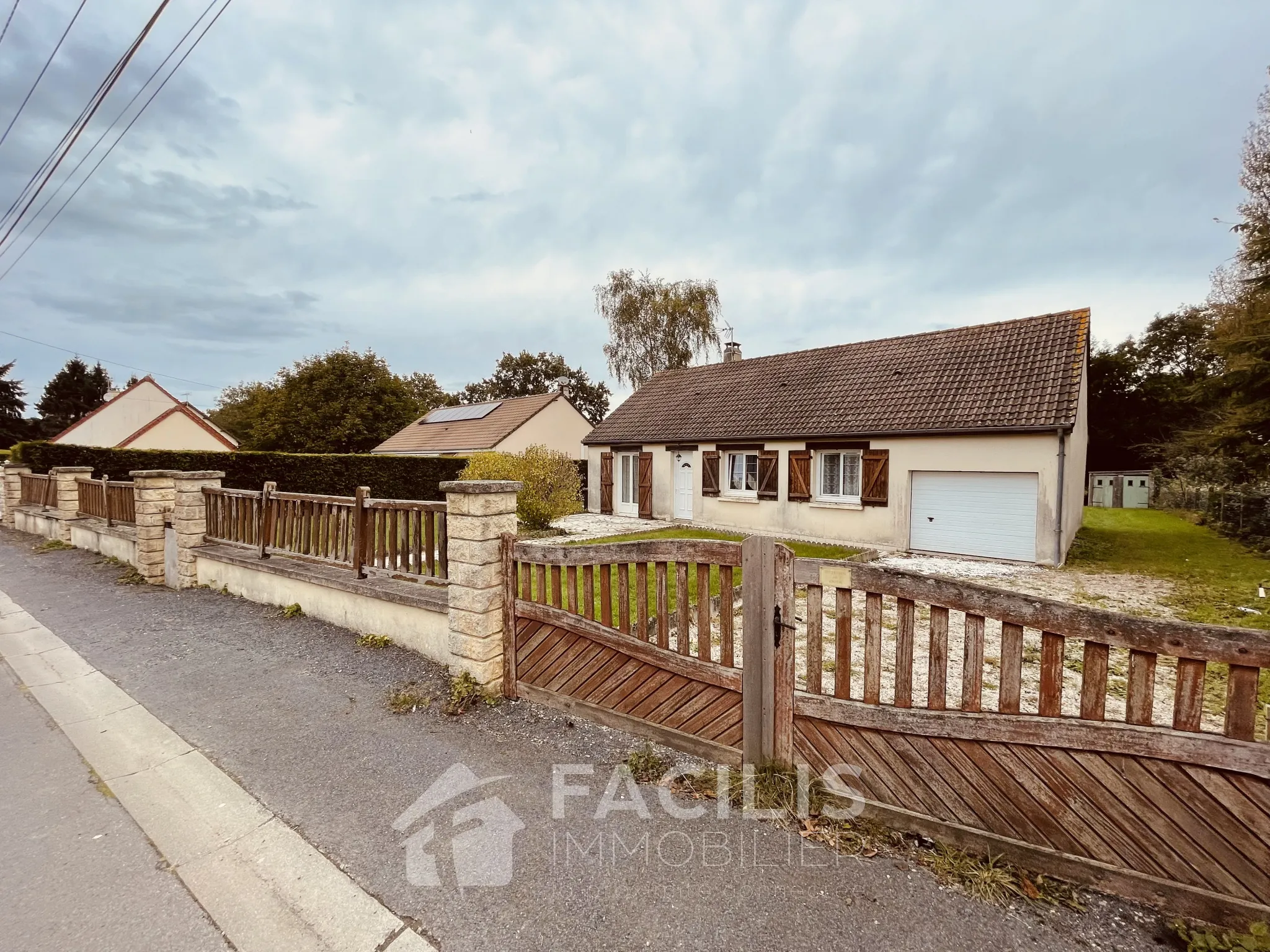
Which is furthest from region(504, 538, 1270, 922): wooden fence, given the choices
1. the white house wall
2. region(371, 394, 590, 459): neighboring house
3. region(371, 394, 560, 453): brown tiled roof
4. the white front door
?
region(371, 394, 560, 453): brown tiled roof

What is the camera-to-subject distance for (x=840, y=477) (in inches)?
501

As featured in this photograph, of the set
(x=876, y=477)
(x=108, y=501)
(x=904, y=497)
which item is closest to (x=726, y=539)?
(x=876, y=477)

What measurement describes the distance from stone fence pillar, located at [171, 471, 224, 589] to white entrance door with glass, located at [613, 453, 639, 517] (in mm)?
11628

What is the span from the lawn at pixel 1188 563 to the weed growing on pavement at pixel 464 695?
7.85m

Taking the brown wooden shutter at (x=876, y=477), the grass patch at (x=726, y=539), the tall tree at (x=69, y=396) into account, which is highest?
the tall tree at (x=69, y=396)

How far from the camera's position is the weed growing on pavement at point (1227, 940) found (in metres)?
1.75

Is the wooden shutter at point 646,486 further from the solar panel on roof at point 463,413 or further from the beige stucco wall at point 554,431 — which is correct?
the solar panel on roof at point 463,413

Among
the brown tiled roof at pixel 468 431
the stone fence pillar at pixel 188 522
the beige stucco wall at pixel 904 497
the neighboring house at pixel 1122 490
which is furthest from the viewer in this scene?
the neighboring house at pixel 1122 490

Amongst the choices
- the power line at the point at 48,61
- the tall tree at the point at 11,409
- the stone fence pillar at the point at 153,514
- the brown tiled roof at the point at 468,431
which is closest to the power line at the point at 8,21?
the power line at the point at 48,61

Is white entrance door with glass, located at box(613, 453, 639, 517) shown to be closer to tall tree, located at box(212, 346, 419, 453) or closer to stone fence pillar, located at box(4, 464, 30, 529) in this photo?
stone fence pillar, located at box(4, 464, 30, 529)

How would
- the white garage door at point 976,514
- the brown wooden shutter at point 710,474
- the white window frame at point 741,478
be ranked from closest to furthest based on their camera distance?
the white garage door at point 976,514 → the white window frame at point 741,478 → the brown wooden shutter at point 710,474

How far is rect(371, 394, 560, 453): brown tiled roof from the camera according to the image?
22156mm

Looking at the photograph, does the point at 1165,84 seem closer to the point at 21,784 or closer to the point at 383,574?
the point at 383,574

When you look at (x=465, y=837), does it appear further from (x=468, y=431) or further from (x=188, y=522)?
(x=468, y=431)
